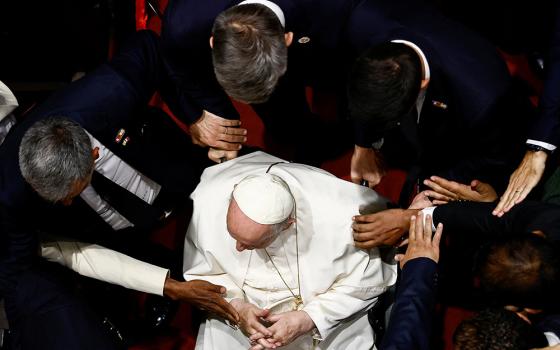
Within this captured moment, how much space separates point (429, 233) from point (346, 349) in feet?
2.10

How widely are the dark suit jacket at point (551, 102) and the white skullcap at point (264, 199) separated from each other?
3.69 feet

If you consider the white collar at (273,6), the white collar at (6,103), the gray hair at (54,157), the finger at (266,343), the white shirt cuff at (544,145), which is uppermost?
the white collar at (273,6)

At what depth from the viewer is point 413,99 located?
7.02 feet

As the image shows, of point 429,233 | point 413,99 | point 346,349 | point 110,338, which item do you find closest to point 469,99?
point 413,99

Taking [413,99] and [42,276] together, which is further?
[42,276]

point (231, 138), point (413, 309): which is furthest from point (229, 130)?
point (413, 309)

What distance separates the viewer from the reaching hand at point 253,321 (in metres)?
2.42

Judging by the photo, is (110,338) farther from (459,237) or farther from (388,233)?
(459,237)

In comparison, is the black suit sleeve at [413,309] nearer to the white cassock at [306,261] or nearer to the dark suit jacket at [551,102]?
the white cassock at [306,261]

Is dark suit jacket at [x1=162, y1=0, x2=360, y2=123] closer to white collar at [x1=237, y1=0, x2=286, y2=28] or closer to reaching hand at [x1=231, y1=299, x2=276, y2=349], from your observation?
white collar at [x1=237, y1=0, x2=286, y2=28]

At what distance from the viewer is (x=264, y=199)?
2268mm

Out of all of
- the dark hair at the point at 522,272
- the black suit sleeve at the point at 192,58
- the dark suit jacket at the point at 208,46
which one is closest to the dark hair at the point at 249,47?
the dark suit jacket at the point at 208,46

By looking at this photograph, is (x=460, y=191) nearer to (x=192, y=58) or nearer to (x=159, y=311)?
(x=192, y=58)

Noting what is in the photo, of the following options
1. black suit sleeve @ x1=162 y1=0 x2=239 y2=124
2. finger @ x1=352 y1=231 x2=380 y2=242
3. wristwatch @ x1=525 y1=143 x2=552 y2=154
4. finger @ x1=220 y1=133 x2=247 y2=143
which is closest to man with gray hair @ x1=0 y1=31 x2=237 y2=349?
Result: black suit sleeve @ x1=162 y1=0 x2=239 y2=124
